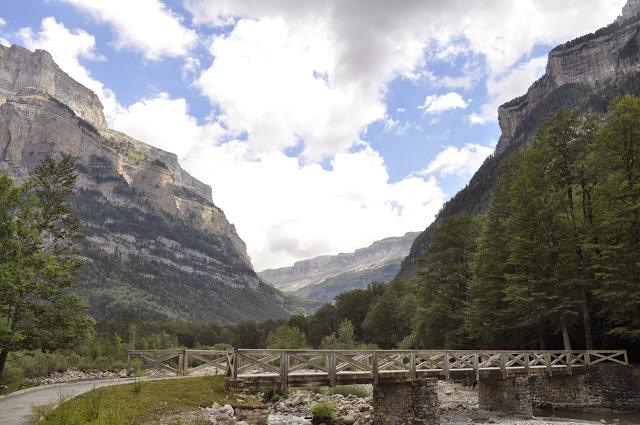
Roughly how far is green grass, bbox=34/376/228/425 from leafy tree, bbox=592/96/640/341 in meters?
21.5

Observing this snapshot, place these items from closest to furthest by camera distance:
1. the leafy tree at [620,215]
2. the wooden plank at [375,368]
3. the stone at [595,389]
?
the wooden plank at [375,368], the stone at [595,389], the leafy tree at [620,215]

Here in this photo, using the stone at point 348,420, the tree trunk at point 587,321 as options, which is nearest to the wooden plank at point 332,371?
the stone at point 348,420

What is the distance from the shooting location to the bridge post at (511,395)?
2289 cm

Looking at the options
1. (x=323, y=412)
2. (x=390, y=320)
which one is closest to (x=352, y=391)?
(x=323, y=412)

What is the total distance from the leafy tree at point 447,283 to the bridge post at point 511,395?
1486 centimetres

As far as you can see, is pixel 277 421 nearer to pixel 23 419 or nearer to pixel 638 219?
pixel 23 419

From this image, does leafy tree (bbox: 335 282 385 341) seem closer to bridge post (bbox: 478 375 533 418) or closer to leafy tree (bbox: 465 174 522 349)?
leafy tree (bbox: 465 174 522 349)

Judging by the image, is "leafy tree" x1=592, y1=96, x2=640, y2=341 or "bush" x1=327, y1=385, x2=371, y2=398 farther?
"bush" x1=327, y1=385, x2=371, y2=398

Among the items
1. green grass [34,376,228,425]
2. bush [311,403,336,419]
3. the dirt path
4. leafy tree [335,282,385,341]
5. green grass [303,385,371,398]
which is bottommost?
green grass [303,385,371,398]

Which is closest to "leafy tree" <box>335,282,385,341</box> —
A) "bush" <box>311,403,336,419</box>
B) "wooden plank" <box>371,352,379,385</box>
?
"bush" <box>311,403,336,419</box>

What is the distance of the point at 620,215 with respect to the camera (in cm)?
2555

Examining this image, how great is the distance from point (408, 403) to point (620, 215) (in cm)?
1703

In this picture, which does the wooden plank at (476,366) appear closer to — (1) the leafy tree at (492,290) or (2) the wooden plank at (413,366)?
(2) the wooden plank at (413,366)

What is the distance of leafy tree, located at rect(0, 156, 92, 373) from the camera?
2315 cm
